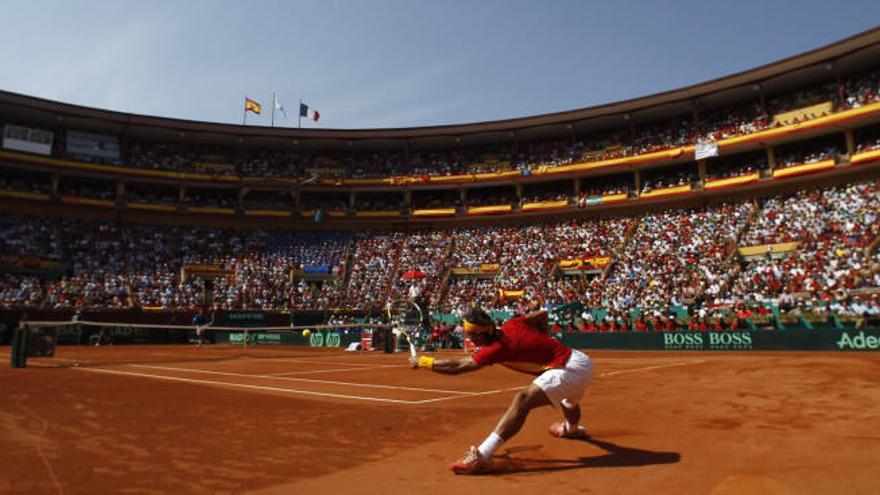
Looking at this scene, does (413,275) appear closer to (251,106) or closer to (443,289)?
(443,289)

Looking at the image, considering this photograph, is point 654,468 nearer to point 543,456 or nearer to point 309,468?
point 543,456

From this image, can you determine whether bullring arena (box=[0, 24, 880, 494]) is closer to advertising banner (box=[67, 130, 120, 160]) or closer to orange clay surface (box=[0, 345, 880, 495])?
orange clay surface (box=[0, 345, 880, 495])

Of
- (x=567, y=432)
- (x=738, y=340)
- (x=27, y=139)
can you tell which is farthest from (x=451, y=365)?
(x=27, y=139)

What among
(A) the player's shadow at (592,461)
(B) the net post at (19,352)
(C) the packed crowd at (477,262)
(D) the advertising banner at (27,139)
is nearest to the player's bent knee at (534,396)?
(A) the player's shadow at (592,461)

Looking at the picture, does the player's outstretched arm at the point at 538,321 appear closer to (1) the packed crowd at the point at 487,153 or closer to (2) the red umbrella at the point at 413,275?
(2) the red umbrella at the point at 413,275

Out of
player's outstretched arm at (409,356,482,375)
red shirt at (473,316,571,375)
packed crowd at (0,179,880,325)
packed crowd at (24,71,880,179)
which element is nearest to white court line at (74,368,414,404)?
player's outstretched arm at (409,356,482,375)

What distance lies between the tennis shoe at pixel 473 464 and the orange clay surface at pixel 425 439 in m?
0.11

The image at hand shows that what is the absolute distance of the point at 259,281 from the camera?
44969mm

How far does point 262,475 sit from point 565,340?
85.2 ft

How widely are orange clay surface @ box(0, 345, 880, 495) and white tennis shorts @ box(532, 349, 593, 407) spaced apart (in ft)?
2.20

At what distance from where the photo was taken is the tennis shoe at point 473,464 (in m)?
5.29

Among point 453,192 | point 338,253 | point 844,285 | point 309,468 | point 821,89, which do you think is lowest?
point 309,468

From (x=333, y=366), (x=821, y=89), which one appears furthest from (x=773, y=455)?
(x=821, y=89)

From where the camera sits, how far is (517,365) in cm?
604
